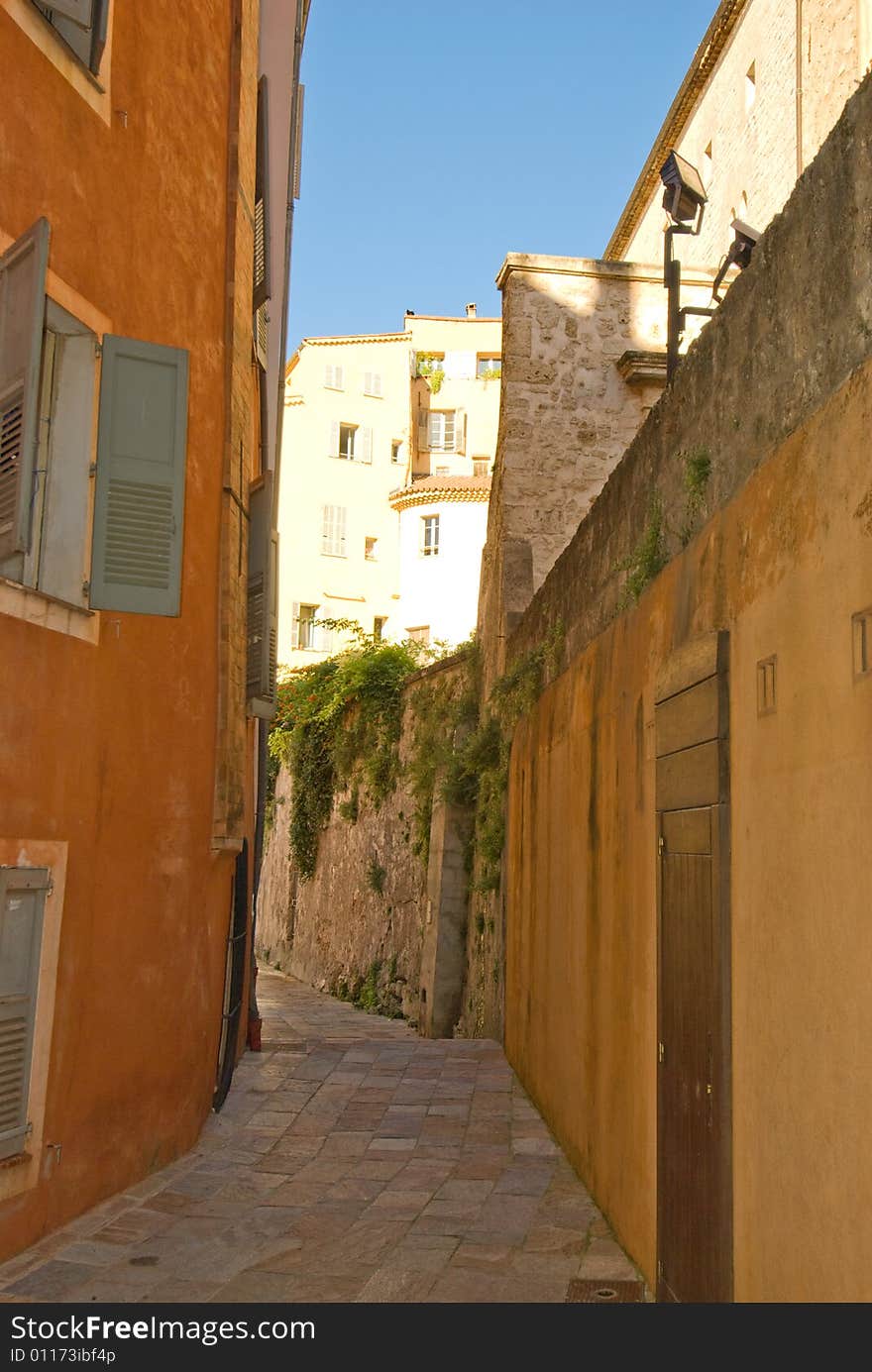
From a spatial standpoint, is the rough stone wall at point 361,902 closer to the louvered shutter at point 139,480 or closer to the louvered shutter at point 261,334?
the louvered shutter at point 261,334

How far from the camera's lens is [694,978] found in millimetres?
4410

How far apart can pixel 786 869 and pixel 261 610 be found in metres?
Result: 6.35

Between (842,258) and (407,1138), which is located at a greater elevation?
(842,258)

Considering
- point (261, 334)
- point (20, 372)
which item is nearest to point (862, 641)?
point (20, 372)

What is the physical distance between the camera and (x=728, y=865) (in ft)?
13.4

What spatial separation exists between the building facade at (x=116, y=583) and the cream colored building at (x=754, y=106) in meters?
12.8

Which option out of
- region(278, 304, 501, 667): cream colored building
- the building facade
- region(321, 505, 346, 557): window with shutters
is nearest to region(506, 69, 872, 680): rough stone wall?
the building facade

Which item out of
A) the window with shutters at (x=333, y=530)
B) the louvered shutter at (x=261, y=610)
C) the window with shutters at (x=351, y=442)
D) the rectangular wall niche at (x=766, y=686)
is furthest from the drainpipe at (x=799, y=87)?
the window with shutters at (x=351, y=442)

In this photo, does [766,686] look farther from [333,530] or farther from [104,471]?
[333,530]

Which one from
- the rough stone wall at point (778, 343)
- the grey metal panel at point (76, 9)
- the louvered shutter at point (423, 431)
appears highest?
the louvered shutter at point (423, 431)

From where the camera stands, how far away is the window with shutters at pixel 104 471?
237 inches

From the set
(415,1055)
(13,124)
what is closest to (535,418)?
(415,1055)
